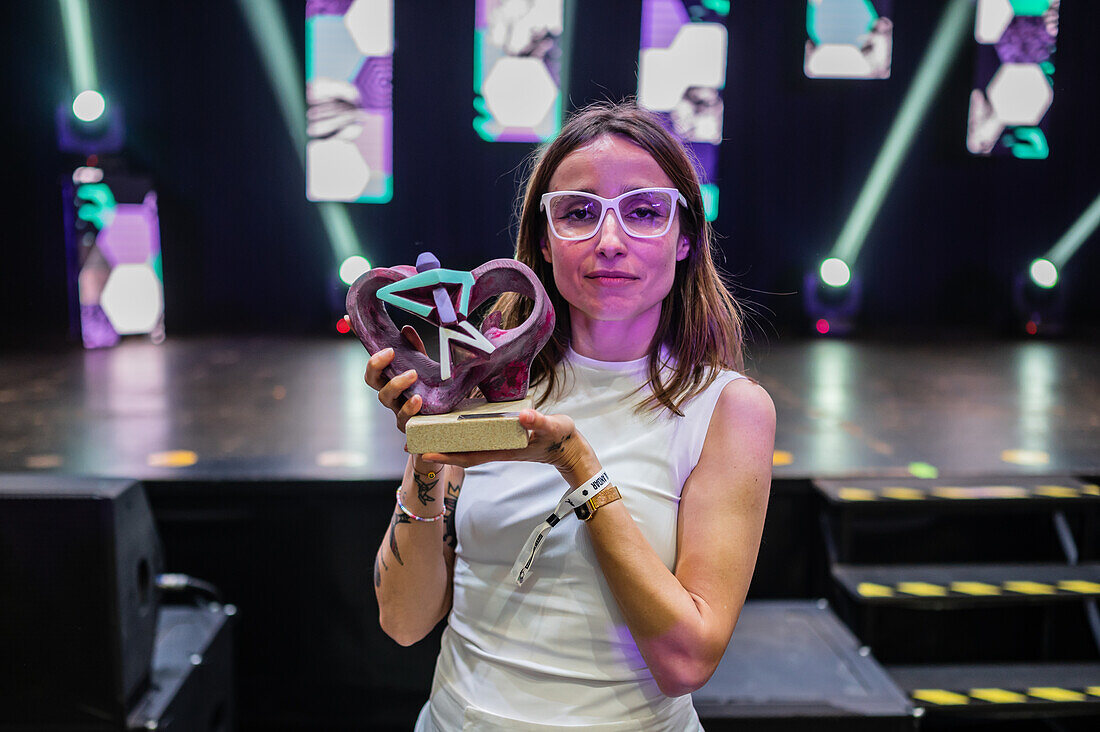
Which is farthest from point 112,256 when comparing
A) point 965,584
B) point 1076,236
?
point 1076,236

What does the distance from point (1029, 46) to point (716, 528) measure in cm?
712

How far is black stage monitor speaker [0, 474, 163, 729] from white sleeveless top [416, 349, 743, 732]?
752 mm

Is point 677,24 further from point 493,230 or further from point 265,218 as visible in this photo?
point 265,218

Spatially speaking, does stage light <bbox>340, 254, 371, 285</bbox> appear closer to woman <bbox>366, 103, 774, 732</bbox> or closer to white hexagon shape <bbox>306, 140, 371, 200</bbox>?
white hexagon shape <bbox>306, 140, 371, 200</bbox>

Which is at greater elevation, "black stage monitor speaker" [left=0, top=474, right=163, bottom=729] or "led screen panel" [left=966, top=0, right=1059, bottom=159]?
"led screen panel" [left=966, top=0, right=1059, bottom=159]

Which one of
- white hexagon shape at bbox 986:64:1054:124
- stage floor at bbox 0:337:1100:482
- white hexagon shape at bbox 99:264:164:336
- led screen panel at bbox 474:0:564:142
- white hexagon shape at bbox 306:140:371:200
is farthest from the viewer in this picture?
white hexagon shape at bbox 986:64:1054:124

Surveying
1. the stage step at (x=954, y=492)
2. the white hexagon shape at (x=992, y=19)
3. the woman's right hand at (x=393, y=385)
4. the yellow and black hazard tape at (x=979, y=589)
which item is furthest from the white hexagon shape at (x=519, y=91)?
the woman's right hand at (x=393, y=385)

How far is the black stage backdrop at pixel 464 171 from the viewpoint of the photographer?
6582mm

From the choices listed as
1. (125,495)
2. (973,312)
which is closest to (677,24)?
(973,312)

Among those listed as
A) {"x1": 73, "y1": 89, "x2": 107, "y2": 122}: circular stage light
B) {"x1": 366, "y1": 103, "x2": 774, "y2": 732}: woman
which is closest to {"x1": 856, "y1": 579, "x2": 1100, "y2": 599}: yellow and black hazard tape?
{"x1": 366, "y1": 103, "x2": 774, "y2": 732}: woman

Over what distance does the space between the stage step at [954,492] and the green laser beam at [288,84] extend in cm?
527

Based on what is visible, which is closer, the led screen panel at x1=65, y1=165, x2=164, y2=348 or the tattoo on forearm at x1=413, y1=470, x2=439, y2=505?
the tattoo on forearm at x1=413, y1=470, x2=439, y2=505

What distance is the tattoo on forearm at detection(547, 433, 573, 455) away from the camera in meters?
1.00

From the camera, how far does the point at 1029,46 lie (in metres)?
6.73
